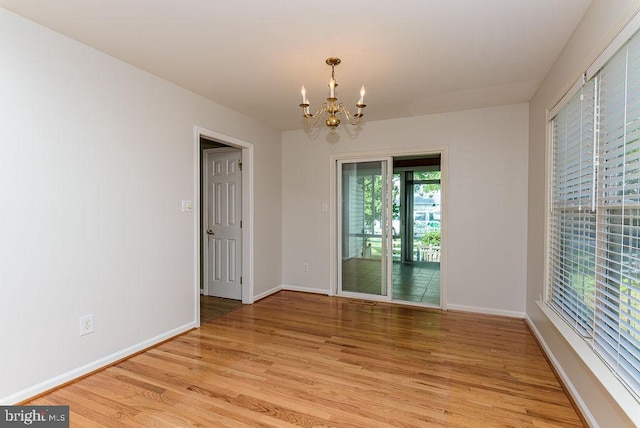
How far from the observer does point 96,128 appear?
8.48 ft

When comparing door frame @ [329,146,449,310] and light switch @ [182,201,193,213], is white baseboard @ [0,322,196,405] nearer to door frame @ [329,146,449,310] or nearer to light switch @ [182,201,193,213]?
light switch @ [182,201,193,213]

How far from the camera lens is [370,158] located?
4641 mm

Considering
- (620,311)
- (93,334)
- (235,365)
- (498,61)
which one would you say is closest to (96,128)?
(93,334)

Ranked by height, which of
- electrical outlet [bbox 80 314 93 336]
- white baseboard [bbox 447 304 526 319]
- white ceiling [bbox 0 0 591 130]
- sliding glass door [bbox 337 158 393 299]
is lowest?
white baseboard [bbox 447 304 526 319]

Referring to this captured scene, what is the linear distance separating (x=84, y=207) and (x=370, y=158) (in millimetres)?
3381

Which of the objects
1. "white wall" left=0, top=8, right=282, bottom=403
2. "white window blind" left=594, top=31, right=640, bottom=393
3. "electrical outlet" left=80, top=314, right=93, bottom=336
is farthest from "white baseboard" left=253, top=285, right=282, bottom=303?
"white window blind" left=594, top=31, right=640, bottom=393

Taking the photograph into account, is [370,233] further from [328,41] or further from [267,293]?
[328,41]

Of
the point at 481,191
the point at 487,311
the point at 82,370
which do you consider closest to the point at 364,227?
the point at 481,191

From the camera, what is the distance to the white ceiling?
204cm

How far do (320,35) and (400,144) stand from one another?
2368mm

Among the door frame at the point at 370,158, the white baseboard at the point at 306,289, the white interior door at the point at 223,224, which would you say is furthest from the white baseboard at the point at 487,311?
the white interior door at the point at 223,224

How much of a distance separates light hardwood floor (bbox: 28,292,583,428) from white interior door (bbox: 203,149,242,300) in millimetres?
1068

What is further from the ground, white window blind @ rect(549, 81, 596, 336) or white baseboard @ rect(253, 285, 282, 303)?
white window blind @ rect(549, 81, 596, 336)

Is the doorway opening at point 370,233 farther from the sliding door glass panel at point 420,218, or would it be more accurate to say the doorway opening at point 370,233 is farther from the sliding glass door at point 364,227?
the sliding door glass panel at point 420,218
